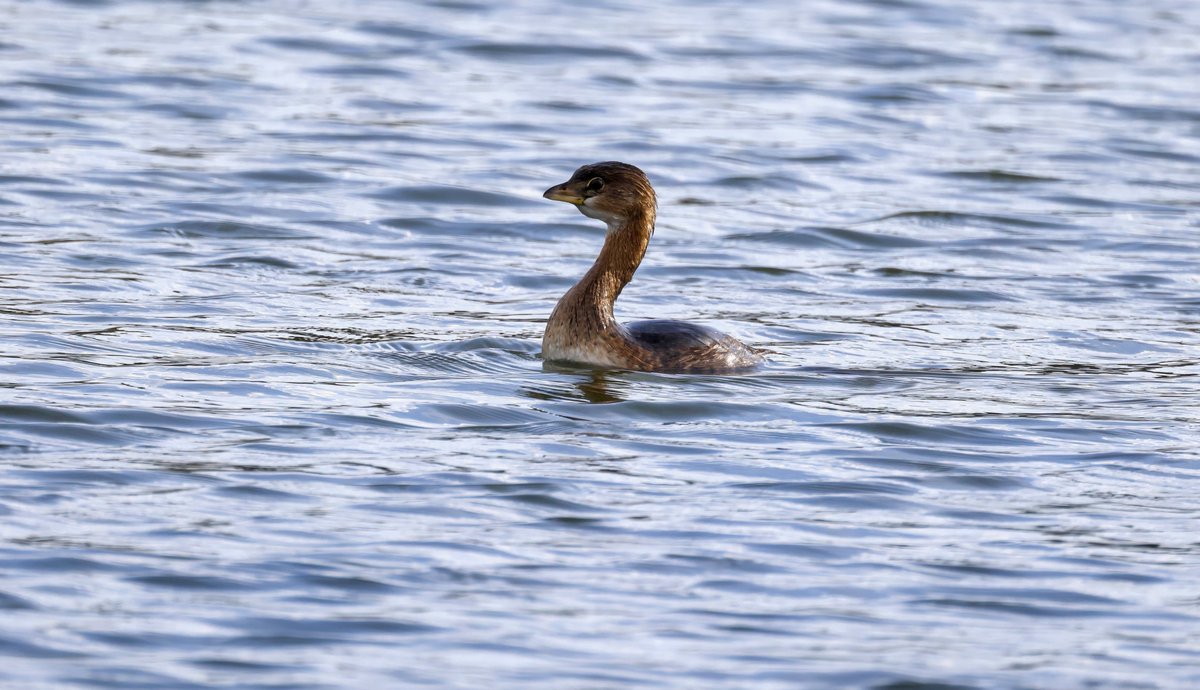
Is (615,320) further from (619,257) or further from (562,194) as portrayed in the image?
(562,194)

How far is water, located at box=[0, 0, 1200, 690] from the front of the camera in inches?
254

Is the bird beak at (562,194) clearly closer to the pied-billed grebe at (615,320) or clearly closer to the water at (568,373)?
the pied-billed grebe at (615,320)

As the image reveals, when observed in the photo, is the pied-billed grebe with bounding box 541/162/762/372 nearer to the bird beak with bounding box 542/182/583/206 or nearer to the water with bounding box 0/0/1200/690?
the bird beak with bounding box 542/182/583/206

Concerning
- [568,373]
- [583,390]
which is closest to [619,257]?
[568,373]

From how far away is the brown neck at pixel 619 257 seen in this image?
35.0 ft

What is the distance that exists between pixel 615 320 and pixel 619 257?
1.32 ft

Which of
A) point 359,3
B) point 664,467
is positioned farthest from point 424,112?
point 664,467

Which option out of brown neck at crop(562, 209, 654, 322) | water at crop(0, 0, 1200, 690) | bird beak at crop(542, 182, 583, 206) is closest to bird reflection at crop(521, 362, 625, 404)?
water at crop(0, 0, 1200, 690)

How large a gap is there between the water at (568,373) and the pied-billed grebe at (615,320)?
0.15 metres

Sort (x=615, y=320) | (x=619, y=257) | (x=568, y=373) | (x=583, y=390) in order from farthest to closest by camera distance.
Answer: (x=619, y=257)
(x=615, y=320)
(x=568, y=373)
(x=583, y=390)

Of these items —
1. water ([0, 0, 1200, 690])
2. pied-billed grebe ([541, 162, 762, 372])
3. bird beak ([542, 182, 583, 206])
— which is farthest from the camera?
bird beak ([542, 182, 583, 206])

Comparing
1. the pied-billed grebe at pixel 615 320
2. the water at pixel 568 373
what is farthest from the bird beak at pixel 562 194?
the water at pixel 568 373

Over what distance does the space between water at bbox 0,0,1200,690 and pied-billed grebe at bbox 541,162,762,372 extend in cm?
15

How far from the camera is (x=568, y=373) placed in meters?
10.4
